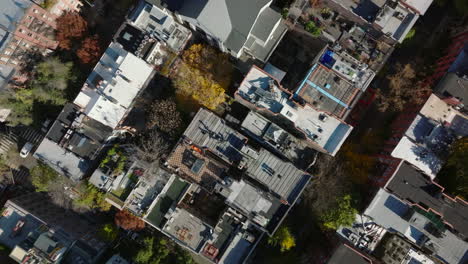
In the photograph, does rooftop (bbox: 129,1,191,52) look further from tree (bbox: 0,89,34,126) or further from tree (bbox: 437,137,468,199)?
tree (bbox: 437,137,468,199)

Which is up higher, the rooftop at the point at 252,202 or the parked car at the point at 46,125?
the rooftop at the point at 252,202

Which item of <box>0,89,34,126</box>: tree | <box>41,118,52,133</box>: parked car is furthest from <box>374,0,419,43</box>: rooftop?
<box>0,89,34,126</box>: tree

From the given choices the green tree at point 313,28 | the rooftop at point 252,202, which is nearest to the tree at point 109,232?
the rooftop at point 252,202

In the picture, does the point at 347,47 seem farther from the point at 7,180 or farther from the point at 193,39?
the point at 7,180

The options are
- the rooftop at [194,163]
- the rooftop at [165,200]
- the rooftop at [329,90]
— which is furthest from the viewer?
the rooftop at [165,200]

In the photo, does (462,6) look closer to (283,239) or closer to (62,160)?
(283,239)

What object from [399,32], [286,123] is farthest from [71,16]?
[399,32]

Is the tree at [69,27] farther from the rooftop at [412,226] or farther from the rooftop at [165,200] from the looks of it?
the rooftop at [412,226]
